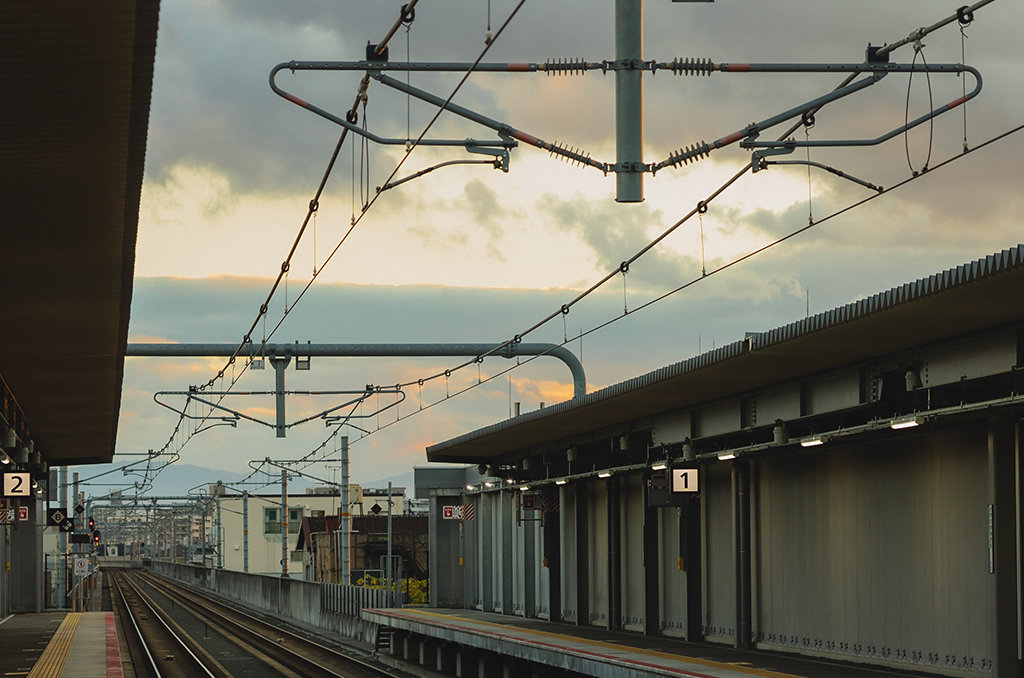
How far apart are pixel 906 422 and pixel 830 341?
1486mm

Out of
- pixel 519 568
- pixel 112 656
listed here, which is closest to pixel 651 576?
pixel 519 568

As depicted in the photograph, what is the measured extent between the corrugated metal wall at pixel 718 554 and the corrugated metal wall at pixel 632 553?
10.2 feet

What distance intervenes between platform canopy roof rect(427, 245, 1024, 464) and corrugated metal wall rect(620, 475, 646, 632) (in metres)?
1.57

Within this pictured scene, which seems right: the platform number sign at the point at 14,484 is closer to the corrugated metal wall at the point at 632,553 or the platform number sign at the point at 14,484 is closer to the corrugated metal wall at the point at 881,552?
the corrugated metal wall at the point at 632,553

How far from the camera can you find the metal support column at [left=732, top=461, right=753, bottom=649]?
71.3 ft

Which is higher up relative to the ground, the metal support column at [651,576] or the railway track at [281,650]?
the metal support column at [651,576]

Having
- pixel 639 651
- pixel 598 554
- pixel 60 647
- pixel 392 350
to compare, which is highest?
pixel 392 350

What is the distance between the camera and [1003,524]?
14.9m

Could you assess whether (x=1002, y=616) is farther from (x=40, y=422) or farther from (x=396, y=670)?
(x=40, y=422)

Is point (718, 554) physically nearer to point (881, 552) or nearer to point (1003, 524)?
point (881, 552)

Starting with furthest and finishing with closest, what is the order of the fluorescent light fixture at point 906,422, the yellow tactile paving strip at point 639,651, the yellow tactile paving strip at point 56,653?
the yellow tactile paving strip at point 56,653 < the yellow tactile paving strip at point 639,651 < the fluorescent light fixture at point 906,422

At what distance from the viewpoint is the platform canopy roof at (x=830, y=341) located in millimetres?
12789

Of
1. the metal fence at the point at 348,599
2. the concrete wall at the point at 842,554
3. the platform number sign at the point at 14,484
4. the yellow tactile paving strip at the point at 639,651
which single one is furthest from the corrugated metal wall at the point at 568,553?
the platform number sign at the point at 14,484

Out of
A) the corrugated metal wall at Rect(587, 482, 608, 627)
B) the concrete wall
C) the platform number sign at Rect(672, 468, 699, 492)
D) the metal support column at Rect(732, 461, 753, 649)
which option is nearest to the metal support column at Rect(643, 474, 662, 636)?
the concrete wall
